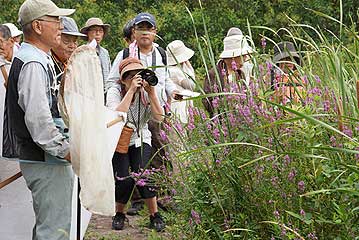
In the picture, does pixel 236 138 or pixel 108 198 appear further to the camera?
pixel 108 198

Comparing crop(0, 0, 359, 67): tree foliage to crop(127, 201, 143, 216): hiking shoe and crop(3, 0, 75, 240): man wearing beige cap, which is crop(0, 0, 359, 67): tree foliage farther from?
crop(3, 0, 75, 240): man wearing beige cap

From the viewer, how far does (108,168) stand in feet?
16.0

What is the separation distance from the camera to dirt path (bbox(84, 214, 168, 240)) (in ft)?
23.7

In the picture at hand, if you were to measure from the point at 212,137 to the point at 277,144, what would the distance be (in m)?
0.53

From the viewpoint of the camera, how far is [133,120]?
277 inches

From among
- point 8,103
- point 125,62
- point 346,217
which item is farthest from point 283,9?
point 346,217

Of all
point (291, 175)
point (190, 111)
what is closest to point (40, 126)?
point (190, 111)

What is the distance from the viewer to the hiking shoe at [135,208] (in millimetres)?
8164

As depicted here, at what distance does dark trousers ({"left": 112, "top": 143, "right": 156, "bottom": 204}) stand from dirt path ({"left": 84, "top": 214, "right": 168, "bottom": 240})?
280 mm

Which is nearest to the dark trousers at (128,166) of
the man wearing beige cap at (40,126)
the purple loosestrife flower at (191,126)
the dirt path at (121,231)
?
the dirt path at (121,231)

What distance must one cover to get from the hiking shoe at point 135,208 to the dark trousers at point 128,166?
77 centimetres

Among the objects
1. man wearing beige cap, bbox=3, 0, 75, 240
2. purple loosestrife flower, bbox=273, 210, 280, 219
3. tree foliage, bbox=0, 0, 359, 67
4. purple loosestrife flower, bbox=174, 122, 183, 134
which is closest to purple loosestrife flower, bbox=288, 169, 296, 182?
purple loosestrife flower, bbox=273, 210, 280, 219

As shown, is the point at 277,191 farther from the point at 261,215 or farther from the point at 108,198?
the point at 108,198

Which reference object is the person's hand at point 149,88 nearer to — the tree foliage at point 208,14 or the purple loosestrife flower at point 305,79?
the purple loosestrife flower at point 305,79
